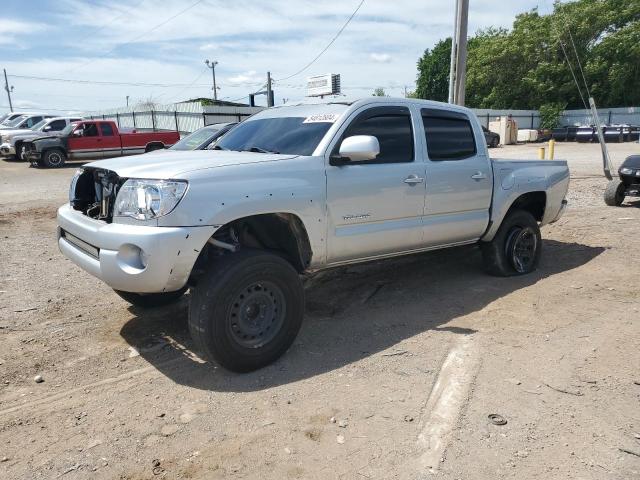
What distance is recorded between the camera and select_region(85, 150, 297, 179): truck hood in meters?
3.54

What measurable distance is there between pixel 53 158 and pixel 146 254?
19.7 m

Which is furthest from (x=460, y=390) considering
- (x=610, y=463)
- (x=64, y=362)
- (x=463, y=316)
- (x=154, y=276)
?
(x=64, y=362)

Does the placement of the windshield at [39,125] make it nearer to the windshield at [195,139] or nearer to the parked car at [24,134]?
the parked car at [24,134]

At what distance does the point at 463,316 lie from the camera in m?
4.87

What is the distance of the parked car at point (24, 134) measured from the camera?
73.8ft

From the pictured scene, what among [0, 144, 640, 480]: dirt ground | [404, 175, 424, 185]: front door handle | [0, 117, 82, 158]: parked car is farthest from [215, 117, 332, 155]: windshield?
[0, 117, 82, 158]: parked car

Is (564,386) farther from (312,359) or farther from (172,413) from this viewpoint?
(172,413)

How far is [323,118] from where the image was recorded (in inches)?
175

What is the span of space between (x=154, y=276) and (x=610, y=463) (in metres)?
2.76

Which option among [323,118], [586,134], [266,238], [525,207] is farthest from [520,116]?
[266,238]

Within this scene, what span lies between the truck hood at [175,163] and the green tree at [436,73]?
62.0 m

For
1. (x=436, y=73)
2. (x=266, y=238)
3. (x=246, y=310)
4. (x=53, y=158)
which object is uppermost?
(x=436, y=73)

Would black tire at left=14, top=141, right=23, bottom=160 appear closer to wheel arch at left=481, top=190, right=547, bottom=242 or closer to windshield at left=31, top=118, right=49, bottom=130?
windshield at left=31, top=118, right=49, bottom=130

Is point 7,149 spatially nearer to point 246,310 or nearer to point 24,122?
point 24,122
